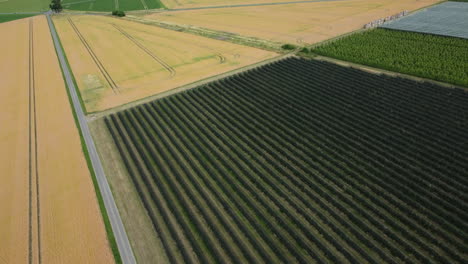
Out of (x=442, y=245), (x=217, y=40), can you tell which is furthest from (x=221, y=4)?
(x=442, y=245)

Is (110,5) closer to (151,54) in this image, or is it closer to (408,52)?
(151,54)

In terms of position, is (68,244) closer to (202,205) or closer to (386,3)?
(202,205)

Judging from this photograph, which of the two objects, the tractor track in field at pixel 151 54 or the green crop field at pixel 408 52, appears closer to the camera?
the green crop field at pixel 408 52

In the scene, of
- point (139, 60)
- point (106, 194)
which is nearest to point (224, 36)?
point (139, 60)

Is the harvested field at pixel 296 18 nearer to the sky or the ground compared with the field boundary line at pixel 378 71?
nearer to the sky

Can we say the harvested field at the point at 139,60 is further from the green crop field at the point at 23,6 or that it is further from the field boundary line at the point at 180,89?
the green crop field at the point at 23,6

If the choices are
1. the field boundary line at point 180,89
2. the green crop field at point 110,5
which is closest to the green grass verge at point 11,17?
the green crop field at point 110,5
